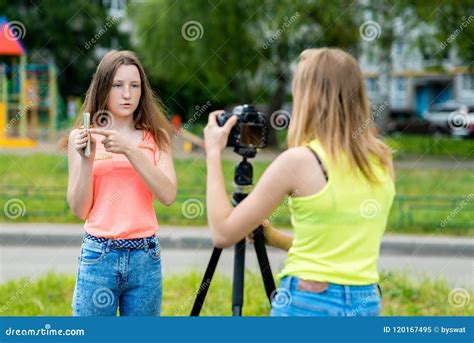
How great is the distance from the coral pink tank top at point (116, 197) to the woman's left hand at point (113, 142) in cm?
14

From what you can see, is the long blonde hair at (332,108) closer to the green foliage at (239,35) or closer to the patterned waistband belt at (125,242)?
the patterned waistband belt at (125,242)

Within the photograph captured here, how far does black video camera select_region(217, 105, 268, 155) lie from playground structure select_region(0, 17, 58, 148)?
47.8 feet

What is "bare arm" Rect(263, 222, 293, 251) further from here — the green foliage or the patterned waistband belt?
the green foliage

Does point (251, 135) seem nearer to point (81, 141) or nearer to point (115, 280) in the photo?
point (81, 141)

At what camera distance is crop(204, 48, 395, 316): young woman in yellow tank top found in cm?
237

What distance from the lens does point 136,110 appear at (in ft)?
10.3

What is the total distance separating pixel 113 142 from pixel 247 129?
0.45 m

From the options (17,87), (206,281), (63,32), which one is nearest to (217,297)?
(206,281)

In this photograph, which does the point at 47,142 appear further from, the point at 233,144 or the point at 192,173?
the point at 233,144

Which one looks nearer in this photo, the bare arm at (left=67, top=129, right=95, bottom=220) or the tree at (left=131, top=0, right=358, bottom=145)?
the bare arm at (left=67, top=129, right=95, bottom=220)

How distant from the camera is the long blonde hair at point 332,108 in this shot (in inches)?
94.7

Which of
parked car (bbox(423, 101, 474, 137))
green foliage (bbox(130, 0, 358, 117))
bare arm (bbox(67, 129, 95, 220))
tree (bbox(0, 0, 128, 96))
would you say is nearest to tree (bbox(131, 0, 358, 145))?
green foliage (bbox(130, 0, 358, 117))
